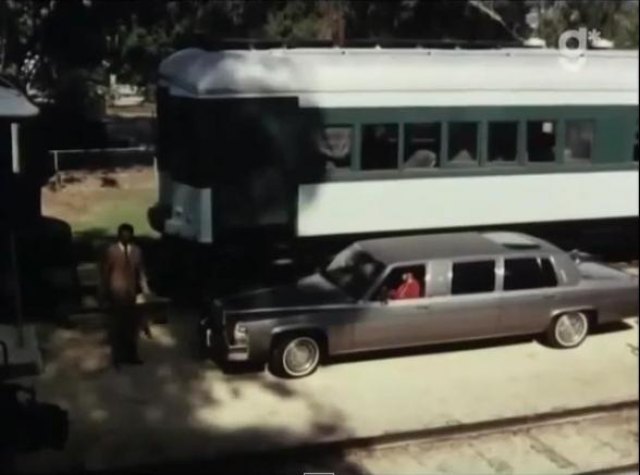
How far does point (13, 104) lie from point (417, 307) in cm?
171

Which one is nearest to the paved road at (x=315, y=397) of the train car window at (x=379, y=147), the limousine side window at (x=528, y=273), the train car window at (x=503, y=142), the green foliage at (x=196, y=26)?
the limousine side window at (x=528, y=273)

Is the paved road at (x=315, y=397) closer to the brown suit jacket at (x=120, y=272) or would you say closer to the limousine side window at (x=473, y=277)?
the limousine side window at (x=473, y=277)

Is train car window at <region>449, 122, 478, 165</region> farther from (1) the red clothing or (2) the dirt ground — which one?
(1) the red clothing

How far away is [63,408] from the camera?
201cm

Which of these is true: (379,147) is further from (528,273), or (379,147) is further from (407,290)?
(407,290)

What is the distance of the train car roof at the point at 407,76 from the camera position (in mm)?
1848

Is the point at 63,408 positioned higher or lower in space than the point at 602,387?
higher

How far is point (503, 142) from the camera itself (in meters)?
2.10

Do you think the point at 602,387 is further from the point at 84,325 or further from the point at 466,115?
the point at 84,325

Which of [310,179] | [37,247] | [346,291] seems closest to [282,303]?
[346,291]

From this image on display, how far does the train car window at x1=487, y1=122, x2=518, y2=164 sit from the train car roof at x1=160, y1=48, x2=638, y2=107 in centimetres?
5

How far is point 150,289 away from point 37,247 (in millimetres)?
294

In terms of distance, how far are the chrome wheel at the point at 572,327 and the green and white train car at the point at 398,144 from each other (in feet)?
2.32

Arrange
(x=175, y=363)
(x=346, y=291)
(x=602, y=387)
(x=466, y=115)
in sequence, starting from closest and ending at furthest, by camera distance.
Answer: (x=466, y=115) < (x=175, y=363) < (x=602, y=387) < (x=346, y=291)
